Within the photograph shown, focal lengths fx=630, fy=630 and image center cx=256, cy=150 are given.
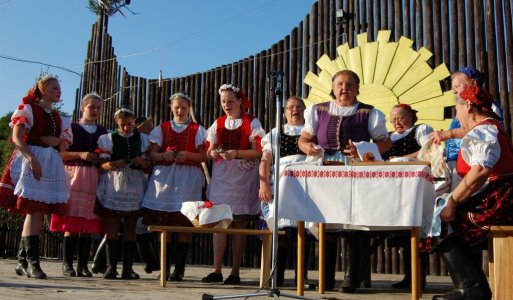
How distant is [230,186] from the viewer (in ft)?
18.3

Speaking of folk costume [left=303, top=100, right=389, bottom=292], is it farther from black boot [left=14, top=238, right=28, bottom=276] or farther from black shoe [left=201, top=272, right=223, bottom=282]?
black boot [left=14, top=238, right=28, bottom=276]

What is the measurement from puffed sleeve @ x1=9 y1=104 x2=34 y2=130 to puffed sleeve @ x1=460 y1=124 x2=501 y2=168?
3542mm

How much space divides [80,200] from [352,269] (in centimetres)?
264

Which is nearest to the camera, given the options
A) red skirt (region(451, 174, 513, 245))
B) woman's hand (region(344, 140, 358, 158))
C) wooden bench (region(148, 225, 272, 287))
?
red skirt (region(451, 174, 513, 245))

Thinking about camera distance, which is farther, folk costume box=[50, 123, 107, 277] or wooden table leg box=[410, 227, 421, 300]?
folk costume box=[50, 123, 107, 277]

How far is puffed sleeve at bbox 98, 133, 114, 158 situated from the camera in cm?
586

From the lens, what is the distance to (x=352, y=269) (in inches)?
185

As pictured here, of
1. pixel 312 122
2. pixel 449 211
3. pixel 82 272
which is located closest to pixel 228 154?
pixel 312 122

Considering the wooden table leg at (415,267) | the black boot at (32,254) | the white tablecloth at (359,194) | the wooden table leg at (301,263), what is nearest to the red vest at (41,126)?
the black boot at (32,254)

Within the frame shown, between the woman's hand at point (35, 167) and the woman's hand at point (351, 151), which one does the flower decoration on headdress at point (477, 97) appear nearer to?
the woman's hand at point (351, 151)

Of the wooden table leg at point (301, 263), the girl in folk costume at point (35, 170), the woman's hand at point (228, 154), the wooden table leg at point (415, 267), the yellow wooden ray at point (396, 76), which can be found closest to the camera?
the wooden table leg at point (415, 267)

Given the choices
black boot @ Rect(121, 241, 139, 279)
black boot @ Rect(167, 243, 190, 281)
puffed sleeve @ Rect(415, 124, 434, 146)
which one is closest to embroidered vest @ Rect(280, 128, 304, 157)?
puffed sleeve @ Rect(415, 124, 434, 146)

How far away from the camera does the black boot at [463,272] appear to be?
3.37 m

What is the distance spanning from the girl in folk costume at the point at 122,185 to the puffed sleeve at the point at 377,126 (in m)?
2.29
